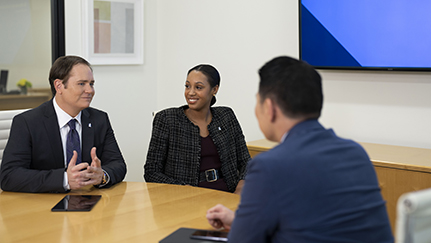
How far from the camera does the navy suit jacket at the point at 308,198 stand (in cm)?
116

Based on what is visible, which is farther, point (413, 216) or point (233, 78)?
point (233, 78)

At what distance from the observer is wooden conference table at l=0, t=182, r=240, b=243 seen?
1671 millimetres

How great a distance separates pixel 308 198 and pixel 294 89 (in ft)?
1.01

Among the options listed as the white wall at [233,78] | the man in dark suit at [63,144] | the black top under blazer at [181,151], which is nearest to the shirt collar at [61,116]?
the man in dark suit at [63,144]

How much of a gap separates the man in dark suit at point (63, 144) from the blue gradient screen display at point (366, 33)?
1804 millimetres

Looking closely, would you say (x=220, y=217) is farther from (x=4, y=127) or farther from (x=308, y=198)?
(x=4, y=127)

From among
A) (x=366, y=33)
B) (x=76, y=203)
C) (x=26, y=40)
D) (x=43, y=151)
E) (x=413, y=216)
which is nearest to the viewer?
(x=413, y=216)

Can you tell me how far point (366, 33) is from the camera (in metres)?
3.26

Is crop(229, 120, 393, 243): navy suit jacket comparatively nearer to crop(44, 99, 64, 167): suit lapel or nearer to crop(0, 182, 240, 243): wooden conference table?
crop(0, 182, 240, 243): wooden conference table

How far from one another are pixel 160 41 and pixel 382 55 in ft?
7.87

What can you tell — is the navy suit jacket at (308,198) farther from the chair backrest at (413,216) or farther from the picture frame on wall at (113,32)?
the picture frame on wall at (113,32)

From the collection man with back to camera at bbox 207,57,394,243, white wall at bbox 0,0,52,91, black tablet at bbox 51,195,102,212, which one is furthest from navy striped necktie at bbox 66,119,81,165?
white wall at bbox 0,0,52,91

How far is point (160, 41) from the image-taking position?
189 inches

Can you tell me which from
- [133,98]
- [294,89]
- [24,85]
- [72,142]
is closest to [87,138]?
[72,142]
